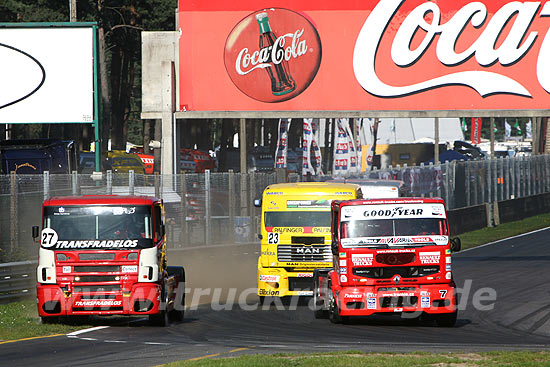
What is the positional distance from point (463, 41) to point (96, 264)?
1601cm

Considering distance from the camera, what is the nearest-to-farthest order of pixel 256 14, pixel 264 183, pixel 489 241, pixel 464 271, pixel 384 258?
pixel 384 258, pixel 464 271, pixel 256 14, pixel 264 183, pixel 489 241

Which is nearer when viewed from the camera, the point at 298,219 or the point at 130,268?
the point at 130,268

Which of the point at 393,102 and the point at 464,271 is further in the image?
the point at 393,102

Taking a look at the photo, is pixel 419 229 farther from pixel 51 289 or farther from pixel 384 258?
pixel 51 289

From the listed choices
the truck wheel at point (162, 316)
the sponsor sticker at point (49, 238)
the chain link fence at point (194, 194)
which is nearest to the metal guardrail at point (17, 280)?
the chain link fence at point (194, 194)

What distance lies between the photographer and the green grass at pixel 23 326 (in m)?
16.9

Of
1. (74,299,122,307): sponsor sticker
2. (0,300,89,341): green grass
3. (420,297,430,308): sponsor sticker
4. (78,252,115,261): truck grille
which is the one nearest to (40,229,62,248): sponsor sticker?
(78,252,115,261): truck grille

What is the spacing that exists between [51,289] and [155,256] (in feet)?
6.09

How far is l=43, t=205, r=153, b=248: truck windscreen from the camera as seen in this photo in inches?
696

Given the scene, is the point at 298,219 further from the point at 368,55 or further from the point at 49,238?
the point at 368,55

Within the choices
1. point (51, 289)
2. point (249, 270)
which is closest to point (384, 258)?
point (51, 289)

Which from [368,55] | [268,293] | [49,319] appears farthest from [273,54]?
[49,319]

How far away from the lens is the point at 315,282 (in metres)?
19.6

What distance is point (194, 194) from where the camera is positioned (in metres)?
31.0
